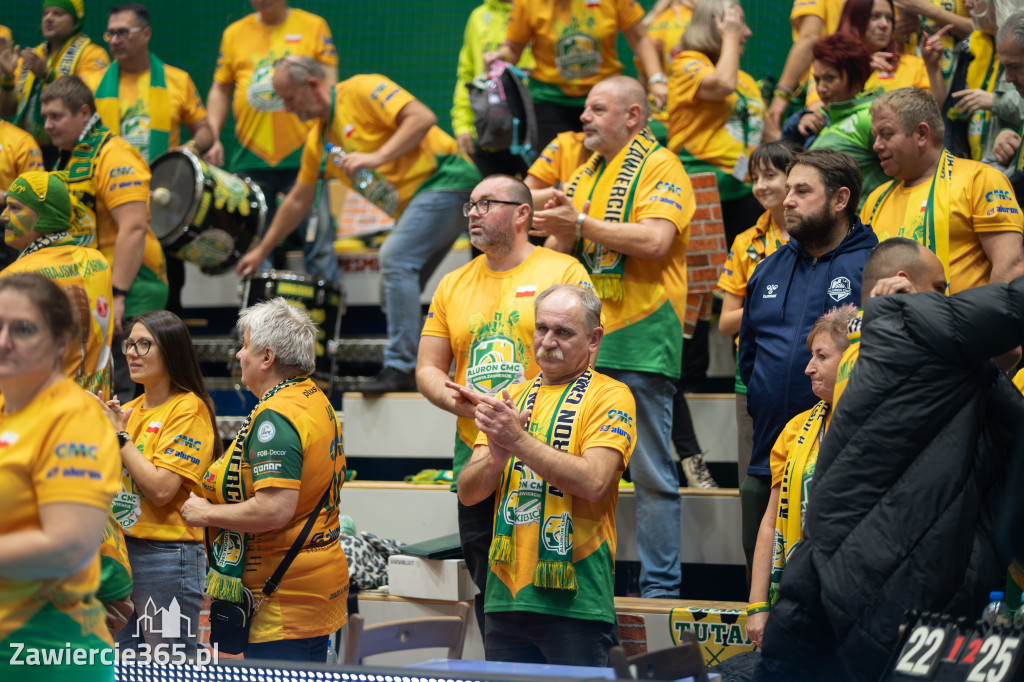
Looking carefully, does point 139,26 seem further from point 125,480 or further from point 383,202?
point 125,480

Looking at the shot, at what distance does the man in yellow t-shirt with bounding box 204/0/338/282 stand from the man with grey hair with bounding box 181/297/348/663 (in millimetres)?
3454

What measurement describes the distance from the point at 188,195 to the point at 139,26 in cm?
109

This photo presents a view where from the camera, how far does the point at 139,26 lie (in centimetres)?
649

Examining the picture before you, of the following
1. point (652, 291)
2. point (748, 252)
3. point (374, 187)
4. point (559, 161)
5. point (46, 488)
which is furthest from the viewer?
point (374, 187)

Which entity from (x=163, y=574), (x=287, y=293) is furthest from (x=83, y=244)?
(x=163, y=574)

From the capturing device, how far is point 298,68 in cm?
571

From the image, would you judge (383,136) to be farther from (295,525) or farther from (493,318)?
(295,525)

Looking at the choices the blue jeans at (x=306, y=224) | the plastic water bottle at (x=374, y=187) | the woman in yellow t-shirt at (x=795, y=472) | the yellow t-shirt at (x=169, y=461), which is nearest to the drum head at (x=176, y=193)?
the blue jeans at (x=306, y=224)

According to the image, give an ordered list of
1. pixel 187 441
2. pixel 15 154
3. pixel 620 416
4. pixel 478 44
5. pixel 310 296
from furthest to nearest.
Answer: pixel 478 44 → pixel 310 296 → pixel 15 154 → pixel 187 441 → pixel 620 416

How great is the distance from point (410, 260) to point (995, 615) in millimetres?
3848

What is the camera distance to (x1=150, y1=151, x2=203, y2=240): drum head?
20.6 ft

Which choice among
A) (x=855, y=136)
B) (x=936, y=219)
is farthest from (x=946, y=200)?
(x=855, y=136)

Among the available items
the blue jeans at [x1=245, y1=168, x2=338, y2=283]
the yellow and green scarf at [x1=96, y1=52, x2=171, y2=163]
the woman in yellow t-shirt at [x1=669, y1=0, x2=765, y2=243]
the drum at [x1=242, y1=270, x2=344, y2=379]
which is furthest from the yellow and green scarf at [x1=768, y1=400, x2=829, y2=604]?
the yellow and green scarf at [x1=96, y1=52, x2=171, y2=163]

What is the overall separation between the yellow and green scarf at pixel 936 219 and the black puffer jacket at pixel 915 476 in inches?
63.9
